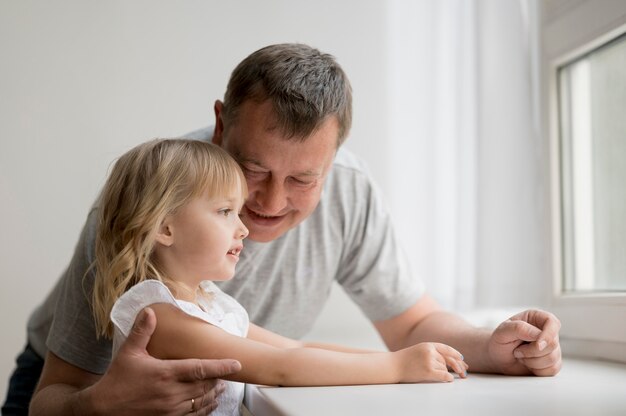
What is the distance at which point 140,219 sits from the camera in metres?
1.18

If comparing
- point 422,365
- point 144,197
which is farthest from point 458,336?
point 144,197

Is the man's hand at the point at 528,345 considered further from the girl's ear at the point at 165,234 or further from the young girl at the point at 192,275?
the girl's ear at the point at 165,234

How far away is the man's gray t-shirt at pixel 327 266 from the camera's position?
5.54 ft

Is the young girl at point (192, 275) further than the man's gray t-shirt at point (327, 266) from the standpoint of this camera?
No

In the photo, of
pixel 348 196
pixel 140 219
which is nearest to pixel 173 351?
pixel 140 219

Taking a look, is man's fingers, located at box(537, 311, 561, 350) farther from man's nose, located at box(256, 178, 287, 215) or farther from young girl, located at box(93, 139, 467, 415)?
man's nose, located at box(256, 178, 287, 215)

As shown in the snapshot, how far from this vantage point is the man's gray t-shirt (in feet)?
5.54

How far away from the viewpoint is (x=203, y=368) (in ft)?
3.44

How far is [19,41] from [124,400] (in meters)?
1.60

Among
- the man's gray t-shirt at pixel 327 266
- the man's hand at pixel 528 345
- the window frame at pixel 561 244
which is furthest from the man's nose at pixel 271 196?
the window frame at pixel 561 244

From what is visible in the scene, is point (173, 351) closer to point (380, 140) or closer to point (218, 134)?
point (218, 134)

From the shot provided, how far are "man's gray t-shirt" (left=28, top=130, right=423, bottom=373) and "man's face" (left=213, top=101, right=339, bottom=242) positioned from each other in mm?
221

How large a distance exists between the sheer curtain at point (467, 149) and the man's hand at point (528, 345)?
0.69 m

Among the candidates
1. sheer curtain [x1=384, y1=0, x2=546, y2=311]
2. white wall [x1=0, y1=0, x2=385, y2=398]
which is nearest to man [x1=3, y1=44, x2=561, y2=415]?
sheer curtain [x1=384, y1=0, x2=546, y2=311]
